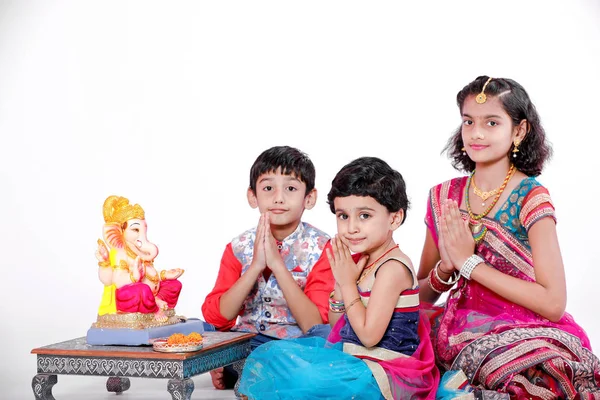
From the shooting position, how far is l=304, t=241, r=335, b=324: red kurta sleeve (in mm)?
4926

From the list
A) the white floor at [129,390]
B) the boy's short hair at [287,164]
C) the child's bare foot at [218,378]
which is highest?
the boy's short hair at [287,164]

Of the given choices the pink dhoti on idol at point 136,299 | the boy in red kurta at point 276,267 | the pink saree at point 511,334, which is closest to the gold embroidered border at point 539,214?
the pink saree at point 511,334

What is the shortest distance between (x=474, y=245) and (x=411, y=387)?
0.84 metres

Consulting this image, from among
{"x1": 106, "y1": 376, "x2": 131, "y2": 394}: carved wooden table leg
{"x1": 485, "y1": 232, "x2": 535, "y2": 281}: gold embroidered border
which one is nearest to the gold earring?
{"x1": 485, "y1": 232, "x2": 535, "y2": 281}: gold embroidered border

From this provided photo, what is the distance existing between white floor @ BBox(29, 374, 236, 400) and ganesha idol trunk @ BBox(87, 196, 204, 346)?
0.52 meters

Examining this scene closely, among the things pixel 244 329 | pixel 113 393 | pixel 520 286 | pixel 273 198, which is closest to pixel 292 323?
pixel 244 329

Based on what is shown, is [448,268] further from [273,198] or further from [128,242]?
[128,242]

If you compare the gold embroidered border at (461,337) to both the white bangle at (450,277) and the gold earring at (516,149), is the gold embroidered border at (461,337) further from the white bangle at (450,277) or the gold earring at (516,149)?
the gold earring at (516,149)

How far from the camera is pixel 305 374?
390 centimetres

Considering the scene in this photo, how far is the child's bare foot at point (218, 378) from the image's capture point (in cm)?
507

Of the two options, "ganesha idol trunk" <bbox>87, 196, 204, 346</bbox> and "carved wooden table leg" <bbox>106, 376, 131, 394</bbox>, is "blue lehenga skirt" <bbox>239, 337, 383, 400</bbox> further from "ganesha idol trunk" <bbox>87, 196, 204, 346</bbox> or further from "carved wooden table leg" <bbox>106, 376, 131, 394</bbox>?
"carved wooden table leg" <bbox>106, 376, 131, 394</bbox>

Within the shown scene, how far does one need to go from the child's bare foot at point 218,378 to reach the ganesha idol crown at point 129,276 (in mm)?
616

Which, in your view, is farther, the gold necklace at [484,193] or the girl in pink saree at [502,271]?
the gold necklace at [484,193]

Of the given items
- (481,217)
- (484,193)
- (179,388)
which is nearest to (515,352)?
(481,217)
